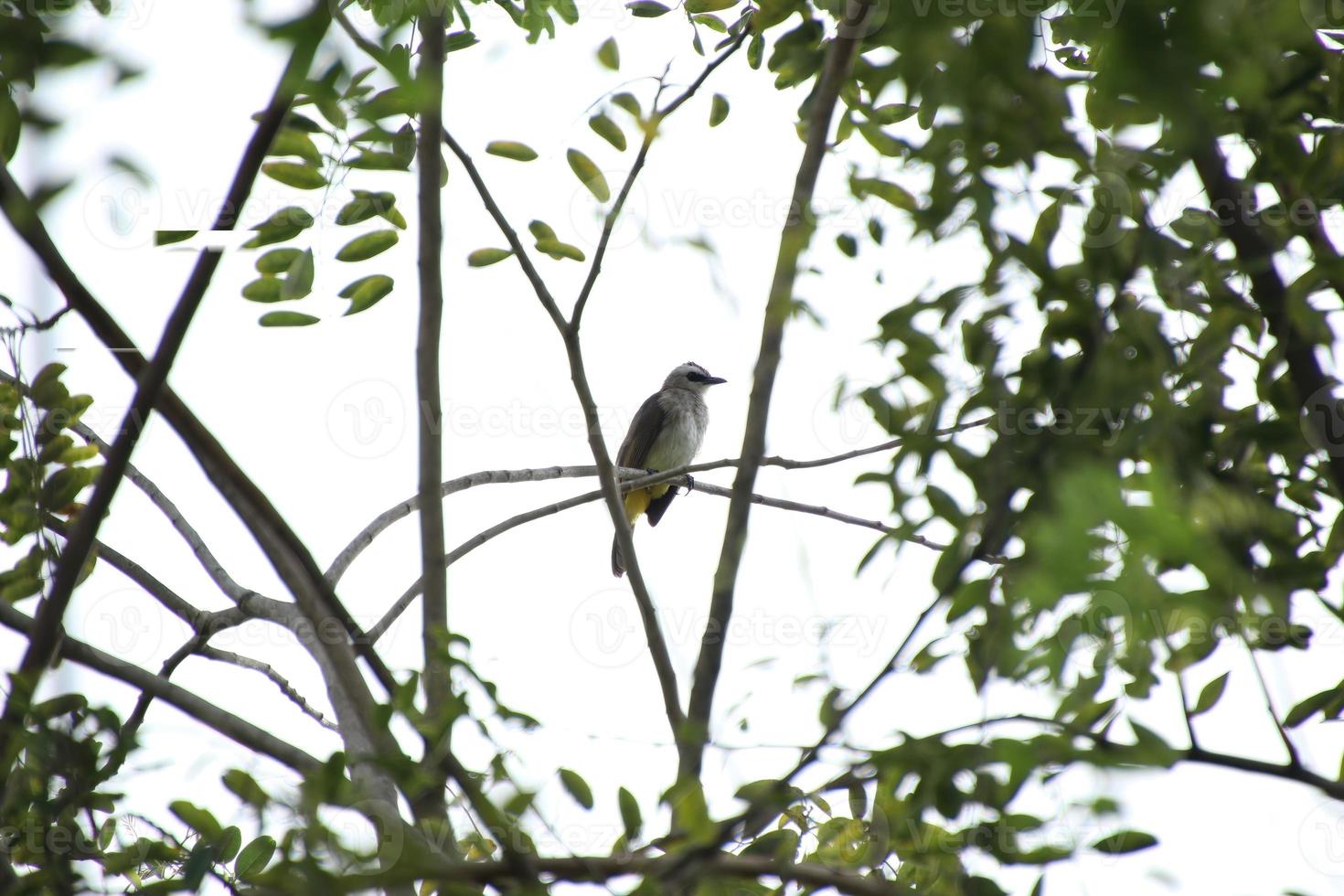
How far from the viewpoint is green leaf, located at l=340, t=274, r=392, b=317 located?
7.50 ft

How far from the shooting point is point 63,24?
4.51ft

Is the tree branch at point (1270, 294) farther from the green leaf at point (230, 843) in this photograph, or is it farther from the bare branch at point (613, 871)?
the green leaf at point (230, 843)

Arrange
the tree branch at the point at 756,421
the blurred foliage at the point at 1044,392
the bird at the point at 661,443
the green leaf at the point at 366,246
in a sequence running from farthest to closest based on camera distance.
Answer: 1. the bird at the point at 661,443
2. the green leaf at the point at 366,246
3. the tree branch at the point at 756,421
4. the blurred foliage at the point at 1044,392

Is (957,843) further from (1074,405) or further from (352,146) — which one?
(352,146)

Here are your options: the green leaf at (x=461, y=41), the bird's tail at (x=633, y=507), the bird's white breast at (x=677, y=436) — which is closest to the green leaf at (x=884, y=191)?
the green leaf at (x=461, y=41)

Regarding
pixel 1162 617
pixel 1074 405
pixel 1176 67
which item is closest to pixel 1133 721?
pixel 1162 617

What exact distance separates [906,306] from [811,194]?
457mm

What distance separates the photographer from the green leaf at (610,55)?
200 cm

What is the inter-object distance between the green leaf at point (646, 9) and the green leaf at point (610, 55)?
1.13 m

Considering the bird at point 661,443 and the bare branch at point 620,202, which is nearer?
the bare branch at point 620,202

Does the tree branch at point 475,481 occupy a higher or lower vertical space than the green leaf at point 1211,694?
higher

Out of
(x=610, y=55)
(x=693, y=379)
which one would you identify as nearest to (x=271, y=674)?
(x=610, y=55)

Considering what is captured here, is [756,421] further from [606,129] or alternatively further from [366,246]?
[366,246]

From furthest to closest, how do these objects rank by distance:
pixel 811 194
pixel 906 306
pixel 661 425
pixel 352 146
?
pixel 661 425
pixel 352 146
pixel 811 194
pixel 906 306
